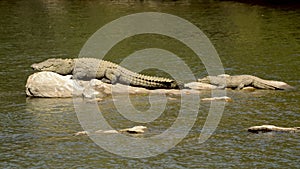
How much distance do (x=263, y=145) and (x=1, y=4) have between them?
2210 centimetres

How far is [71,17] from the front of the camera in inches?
1022

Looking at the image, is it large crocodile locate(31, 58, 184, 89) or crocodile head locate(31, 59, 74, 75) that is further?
crocodile head locate(31, 59, 74, 75)

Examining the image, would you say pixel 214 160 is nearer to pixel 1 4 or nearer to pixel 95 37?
pixel 95 37

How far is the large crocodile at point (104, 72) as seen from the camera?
587 inches

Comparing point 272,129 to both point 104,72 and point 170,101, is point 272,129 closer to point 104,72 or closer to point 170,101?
point 170,101

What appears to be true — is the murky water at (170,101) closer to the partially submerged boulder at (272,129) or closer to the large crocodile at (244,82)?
the partially submerged boulder at (272,129)

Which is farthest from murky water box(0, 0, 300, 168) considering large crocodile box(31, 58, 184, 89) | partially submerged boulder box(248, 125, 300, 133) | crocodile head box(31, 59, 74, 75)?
crocodile head box(31, 59, 74, 75)

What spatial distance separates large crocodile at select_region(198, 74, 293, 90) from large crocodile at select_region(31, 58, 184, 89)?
34.3 inches

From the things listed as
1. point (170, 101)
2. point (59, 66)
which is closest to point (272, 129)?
point (170, 101)

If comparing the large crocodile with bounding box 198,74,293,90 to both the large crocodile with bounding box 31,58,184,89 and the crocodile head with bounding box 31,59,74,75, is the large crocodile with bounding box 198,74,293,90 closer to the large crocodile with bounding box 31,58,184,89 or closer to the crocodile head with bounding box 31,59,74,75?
the large crocodile with bounding box 31,58,184,89

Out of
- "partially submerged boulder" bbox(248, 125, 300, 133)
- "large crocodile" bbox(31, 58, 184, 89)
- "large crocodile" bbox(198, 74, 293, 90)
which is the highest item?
"large crocodile" bbox(31, 58, 184, 89)

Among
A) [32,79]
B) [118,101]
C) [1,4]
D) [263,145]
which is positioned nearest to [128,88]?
[118,101]

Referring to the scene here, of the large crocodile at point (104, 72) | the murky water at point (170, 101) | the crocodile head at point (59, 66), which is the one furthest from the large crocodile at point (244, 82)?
the crocodile head at point (59, 66)

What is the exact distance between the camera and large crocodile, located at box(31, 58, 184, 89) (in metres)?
14.9
